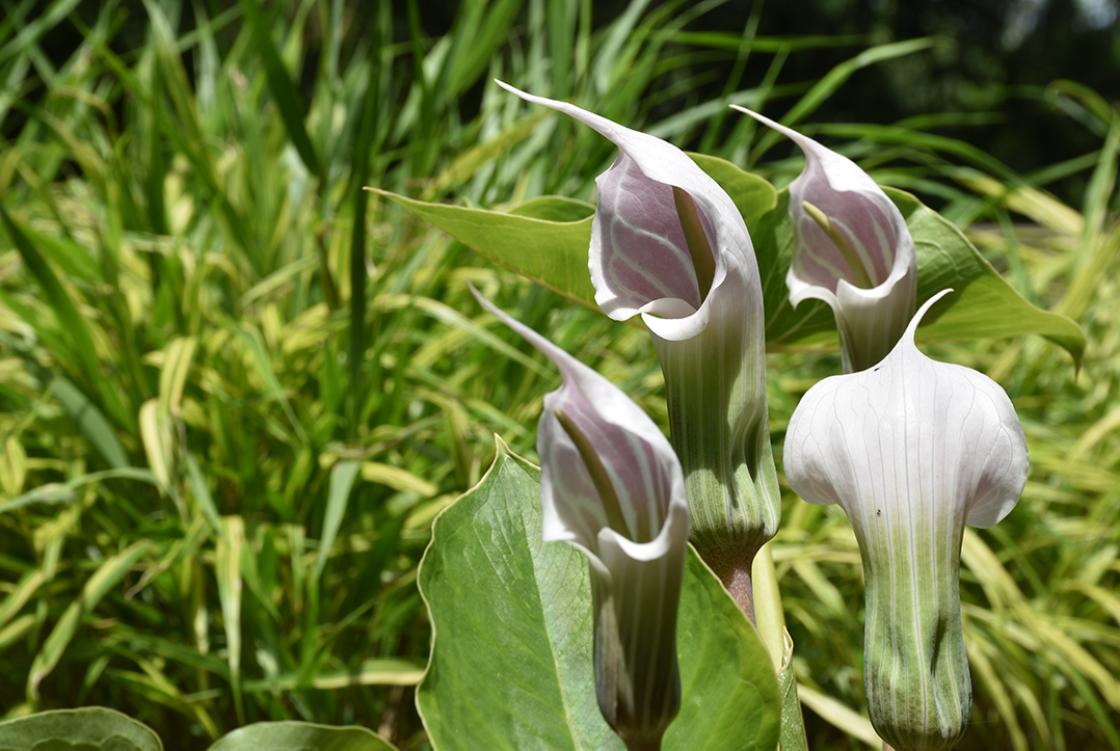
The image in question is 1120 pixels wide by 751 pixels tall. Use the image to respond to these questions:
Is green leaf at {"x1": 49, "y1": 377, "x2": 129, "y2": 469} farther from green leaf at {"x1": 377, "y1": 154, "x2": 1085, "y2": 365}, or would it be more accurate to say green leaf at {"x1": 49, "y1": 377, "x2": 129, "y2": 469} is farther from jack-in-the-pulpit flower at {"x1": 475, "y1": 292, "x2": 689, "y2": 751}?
jack-in-the-pulpit flower at {"x1": 475, "y1": 292, "x2": 689, "y2": 751}

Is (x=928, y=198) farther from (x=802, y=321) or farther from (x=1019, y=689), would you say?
(x=802, y=321)

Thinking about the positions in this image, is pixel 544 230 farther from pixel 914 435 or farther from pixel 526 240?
pixel 914 435

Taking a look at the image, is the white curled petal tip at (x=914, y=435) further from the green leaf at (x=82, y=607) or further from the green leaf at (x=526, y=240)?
the green leaf at (x=82, y=607)

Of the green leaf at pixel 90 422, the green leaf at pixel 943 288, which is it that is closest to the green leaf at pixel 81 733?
the green leaf at pixel 943 288

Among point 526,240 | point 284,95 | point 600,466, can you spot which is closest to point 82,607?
point 284,95

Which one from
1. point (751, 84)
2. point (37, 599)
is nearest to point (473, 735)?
point (37, 599)

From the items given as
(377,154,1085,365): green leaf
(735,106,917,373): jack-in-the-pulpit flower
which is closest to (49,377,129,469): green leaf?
(377,154,1085,365): green leaf
